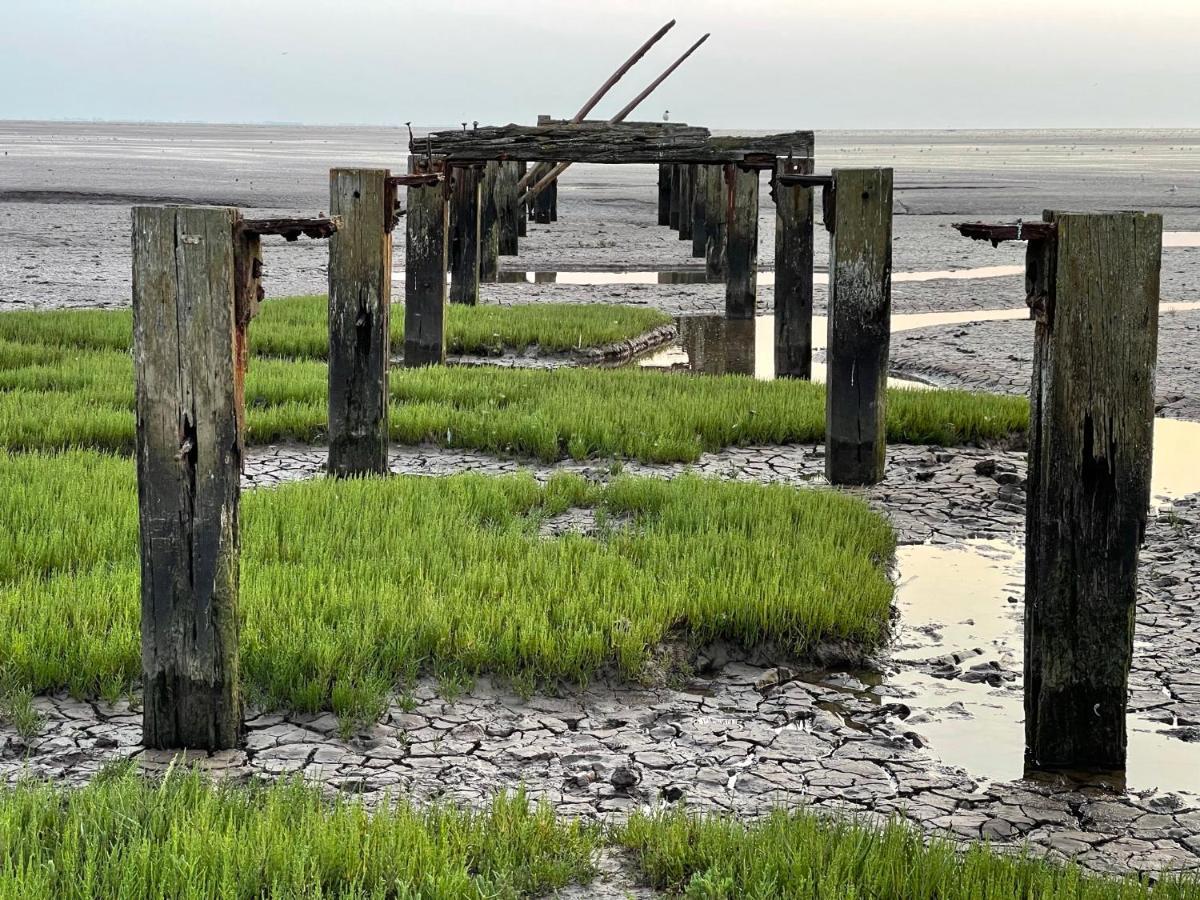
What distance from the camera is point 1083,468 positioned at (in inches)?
173

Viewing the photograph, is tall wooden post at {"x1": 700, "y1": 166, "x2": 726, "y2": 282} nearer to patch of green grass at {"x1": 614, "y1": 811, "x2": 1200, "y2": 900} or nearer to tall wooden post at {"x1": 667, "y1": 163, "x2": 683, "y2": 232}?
tall wooden post at {"x1": 667, "y1": 163, "x2": 683, "y2": 232}

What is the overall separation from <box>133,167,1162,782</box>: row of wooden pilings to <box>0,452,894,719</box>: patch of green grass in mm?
518

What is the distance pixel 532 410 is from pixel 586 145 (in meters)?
3.81

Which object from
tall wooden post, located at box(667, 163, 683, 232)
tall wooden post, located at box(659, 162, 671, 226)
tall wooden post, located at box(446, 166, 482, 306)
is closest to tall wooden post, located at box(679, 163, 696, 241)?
tall wooden post, located at box(667, 163, 683, 232)

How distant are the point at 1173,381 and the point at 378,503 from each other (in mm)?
7633

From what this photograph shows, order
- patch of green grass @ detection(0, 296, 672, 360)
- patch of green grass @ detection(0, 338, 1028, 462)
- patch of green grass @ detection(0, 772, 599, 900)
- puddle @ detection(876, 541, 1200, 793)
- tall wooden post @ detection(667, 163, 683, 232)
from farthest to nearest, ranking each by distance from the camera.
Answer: tall wooden post @ detection(667, 163, 683, 232) < patch of green grass @ detection(0, 296, 672, 360) < patch of green grass @ detection(0, 338, 1028, 462) < puddle @ detection(876, 541, 1200, 793) < patch of green grass @ detection(0, 772, 599, 900)

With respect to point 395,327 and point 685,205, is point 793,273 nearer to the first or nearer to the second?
point 395,327

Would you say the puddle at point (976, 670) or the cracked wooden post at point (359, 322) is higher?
the cracked wooden post at point (359, 322)

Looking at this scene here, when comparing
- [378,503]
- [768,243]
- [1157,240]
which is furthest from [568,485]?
[768,243]

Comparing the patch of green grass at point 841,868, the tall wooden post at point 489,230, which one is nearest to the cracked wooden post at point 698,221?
the tall wooden post at point 489,230

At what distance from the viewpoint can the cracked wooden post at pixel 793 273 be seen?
11.0 m

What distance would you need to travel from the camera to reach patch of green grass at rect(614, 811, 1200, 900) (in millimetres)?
3393

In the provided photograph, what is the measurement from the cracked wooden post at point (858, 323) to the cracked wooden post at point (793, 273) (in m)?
2.56

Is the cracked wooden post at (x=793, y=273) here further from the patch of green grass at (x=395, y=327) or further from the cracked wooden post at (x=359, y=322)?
the cracked wooden post at (x=359, y=322)
